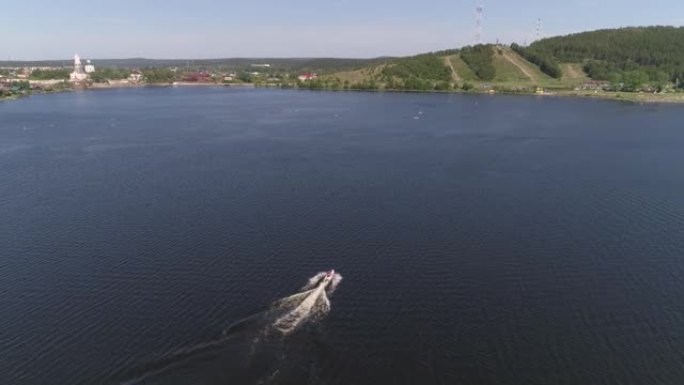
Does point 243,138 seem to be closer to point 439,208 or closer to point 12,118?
point 439,208

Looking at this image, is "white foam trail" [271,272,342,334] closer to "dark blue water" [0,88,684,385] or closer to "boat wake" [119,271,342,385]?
"boat wake" [119,271,342,385]

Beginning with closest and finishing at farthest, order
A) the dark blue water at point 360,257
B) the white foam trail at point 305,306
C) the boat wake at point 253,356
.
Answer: the boat wake at point 253,356 → the dark blue water at point 360,257 → the white foam trail at point 305,306

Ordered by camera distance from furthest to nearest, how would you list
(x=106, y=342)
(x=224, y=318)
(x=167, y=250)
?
(x=167, y=250)
(x=224, y=318)
(x=106, y=342)

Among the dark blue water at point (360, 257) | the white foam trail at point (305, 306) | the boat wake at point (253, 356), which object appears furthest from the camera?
the white foam trail at point (305, 306)

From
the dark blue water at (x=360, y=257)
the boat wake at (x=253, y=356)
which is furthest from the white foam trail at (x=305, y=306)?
the dark blue water at (x=360, y=257)

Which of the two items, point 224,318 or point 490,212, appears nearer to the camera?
point 224,318

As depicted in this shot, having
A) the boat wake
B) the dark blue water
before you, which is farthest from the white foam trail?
the dark blue water

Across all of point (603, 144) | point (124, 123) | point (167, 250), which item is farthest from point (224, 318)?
point (124, 123)

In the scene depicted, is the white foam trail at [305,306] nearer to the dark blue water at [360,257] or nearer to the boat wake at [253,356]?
the boat wake at [253,356]
